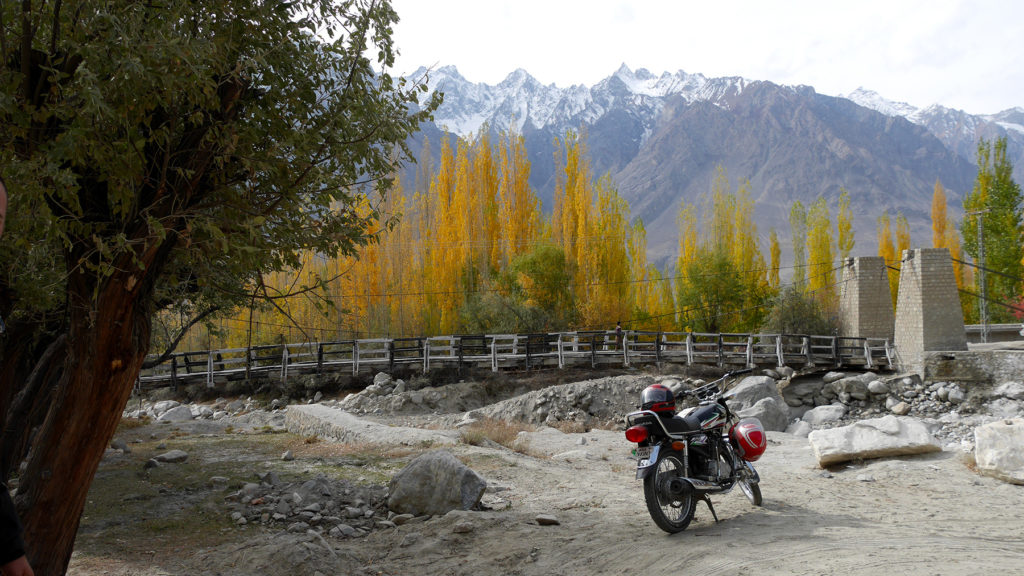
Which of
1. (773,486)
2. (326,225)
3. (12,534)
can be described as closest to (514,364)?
(773,486)

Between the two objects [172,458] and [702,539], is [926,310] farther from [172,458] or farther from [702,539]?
[172,458]

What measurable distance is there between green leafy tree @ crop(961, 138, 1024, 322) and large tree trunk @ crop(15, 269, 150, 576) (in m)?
42.3

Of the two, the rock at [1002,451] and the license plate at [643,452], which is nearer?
the license plate at [643,452]

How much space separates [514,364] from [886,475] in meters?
17.0

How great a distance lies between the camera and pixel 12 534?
77.0 inches

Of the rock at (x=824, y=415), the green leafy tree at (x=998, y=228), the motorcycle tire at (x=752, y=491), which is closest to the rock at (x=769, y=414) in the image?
the rock at (x=824, y=415)

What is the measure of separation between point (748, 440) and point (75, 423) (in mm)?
5194

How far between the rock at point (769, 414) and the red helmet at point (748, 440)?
35.8ft

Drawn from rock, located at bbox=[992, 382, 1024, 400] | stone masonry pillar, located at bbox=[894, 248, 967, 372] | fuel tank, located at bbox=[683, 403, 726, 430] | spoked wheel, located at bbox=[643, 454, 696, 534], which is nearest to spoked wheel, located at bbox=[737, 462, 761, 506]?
fuel tank, located at bbox=[683, 403, 726, 430]

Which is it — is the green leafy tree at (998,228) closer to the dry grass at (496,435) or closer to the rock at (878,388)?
the rock at (878,388)

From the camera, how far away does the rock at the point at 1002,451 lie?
6.98 metres

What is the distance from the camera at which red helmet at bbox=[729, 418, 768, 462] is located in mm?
5832

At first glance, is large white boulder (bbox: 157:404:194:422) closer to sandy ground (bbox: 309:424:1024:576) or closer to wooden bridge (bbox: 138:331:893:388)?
wooden bridge (bbox: 138:331:893:388)

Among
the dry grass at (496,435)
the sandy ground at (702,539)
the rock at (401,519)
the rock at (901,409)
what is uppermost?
the sandy ground at (702,539)
